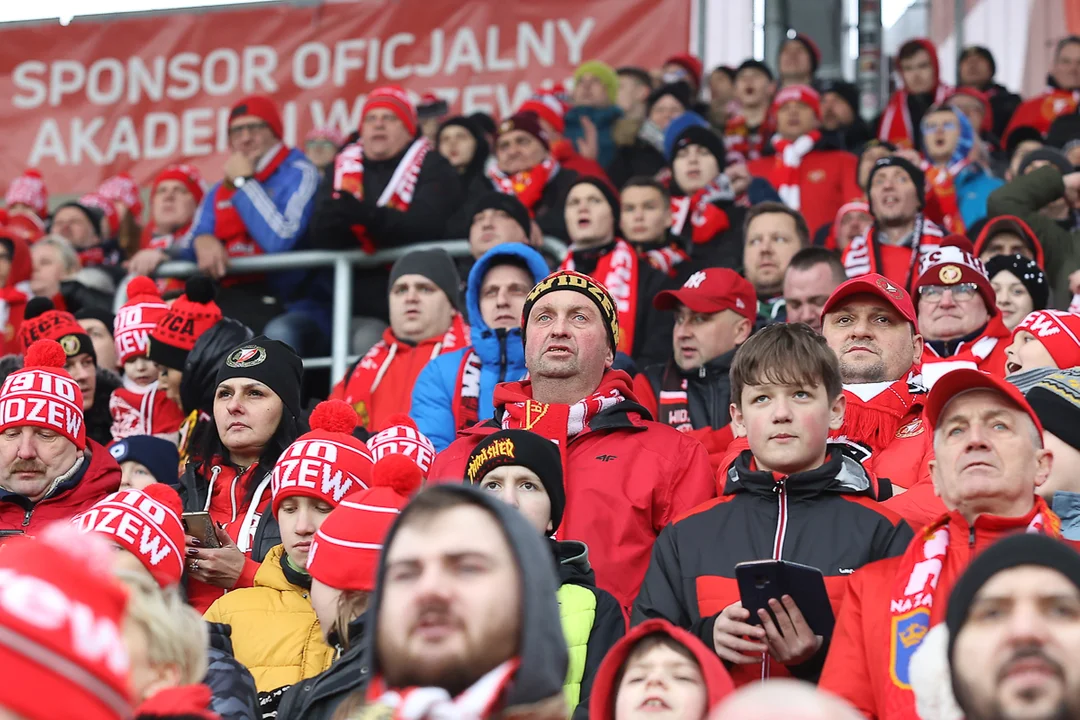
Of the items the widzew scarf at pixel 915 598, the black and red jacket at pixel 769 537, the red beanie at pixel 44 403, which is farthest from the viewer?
the red beanie at pixel 44 403

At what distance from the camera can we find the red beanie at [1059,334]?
6.09 metres

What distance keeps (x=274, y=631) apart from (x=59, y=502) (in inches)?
71.7

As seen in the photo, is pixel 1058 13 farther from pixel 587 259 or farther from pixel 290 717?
pixel 290 717

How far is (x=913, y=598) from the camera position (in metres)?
4.11

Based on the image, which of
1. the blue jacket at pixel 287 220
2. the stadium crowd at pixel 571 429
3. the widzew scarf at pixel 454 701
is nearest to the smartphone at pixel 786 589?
the stadium crowd at pixel 571 429

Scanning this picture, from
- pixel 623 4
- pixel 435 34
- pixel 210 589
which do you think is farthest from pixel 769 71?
pixel 210 589

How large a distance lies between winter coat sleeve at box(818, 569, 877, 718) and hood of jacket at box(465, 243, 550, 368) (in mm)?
3126

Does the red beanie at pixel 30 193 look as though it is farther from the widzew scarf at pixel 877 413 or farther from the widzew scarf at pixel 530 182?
the widzew scarf at pixel 877 413

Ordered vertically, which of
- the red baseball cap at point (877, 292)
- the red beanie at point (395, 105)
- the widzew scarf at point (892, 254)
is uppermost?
the red beanie at point (395, 105)

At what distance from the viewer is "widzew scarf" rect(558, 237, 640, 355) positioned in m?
8.41

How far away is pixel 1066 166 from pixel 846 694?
6.06 metres

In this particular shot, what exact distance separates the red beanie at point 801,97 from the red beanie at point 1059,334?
543cm

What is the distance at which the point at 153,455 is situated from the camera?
7332mm

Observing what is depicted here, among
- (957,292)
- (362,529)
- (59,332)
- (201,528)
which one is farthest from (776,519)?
(59,332)
